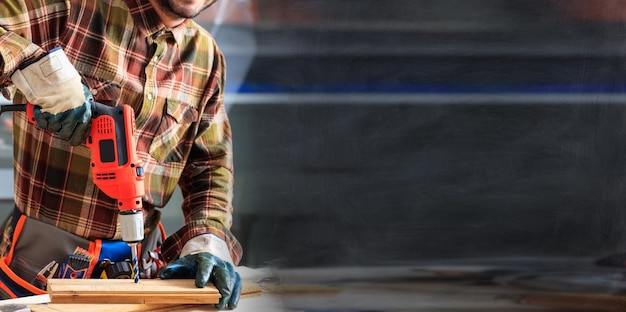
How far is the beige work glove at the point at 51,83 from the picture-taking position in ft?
4.01

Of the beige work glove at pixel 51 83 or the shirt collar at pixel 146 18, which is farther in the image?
the shirt collar at pixel 146 18

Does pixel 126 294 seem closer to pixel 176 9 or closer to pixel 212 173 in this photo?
pixel 212 173

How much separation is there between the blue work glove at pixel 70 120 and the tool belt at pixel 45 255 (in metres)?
0.36

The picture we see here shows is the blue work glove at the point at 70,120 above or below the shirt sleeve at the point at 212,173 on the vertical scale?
above

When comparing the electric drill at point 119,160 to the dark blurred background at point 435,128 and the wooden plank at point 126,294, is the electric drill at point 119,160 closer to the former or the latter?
the wooden plank at point 126,294

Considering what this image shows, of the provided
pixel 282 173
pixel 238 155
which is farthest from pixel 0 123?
pixel 282 173

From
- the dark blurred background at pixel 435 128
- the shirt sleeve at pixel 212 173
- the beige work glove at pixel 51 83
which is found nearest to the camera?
the beige work glove at pixel 51 83

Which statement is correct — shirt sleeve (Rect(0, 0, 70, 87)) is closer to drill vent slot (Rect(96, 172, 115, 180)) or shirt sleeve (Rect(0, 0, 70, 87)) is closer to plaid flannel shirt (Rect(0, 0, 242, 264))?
plaid flannel shirt (Rect(0, 0, 242, 264))

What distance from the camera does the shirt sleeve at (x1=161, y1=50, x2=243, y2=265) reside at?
5.55 ft

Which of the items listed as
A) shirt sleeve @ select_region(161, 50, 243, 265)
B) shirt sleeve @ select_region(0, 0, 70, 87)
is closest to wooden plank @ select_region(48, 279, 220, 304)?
shirt sleeve @ select_region(161, 50, 243, 265)

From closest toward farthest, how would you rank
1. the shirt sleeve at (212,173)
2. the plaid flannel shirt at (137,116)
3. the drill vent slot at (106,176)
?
the drill vent slot at (106,176), the plaid flannel shirt at (137,116), the shirt sleeve at (212,173)

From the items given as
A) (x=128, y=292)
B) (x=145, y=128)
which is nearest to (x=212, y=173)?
(x=145, y=128)

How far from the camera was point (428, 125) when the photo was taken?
233 cm

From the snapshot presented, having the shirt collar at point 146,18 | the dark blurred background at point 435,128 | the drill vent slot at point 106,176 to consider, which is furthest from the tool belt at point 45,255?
the dark blurred background at point 435,128
